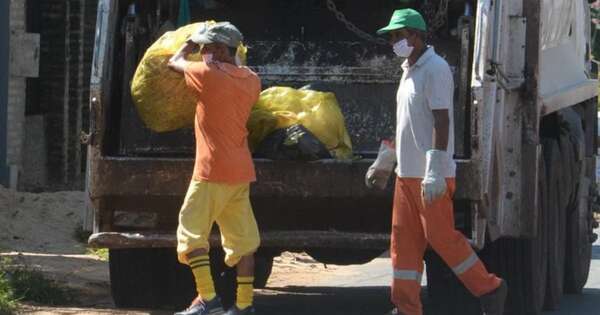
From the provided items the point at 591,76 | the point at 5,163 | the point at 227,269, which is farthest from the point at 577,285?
the point at 5,163

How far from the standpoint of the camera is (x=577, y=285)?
11742mm

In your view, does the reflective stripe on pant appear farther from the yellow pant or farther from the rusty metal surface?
the yellow pant

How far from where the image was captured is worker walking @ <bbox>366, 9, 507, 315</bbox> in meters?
8.33

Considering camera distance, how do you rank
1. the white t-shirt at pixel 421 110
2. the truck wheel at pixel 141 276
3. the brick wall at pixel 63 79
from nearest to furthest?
the white t-shirt at pixel 421 110 → the truck wheel at pixel 141 276 → the brick wall at pixel 63 79

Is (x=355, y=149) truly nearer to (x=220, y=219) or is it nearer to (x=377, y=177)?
(x=377, y=177)

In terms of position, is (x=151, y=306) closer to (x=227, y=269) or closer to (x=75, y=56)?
(x=227, y=269)

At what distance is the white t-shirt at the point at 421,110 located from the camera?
8.36 meters

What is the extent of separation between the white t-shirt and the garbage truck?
511 millimetres

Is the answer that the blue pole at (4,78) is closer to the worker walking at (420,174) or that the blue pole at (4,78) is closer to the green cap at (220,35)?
the green cap at (220,35)

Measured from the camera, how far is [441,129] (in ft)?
27.2

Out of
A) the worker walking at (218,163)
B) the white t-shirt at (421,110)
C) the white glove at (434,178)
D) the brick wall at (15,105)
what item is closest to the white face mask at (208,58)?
→ the worker walking at (218,163)

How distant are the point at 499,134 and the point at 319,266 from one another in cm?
448

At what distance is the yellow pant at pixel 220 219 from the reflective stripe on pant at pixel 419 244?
2.58 ft

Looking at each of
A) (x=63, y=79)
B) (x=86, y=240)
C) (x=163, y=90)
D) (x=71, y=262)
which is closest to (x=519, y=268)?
(x=163, y=90)
